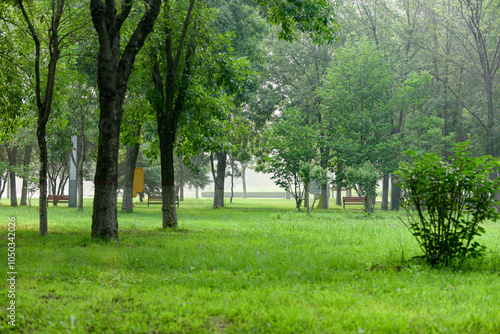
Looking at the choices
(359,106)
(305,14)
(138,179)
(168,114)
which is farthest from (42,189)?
(359,106)

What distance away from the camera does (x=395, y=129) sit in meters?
28.3

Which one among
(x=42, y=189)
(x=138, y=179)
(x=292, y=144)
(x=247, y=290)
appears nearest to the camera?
(x=247, y=290)

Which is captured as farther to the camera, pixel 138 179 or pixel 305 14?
pixel 138 179

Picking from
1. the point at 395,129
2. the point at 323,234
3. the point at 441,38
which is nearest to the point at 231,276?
the point at 323,234

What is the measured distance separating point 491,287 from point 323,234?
5798 millimetres

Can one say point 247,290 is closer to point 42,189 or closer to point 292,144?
point 42,189

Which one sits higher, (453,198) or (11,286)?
(453,198)

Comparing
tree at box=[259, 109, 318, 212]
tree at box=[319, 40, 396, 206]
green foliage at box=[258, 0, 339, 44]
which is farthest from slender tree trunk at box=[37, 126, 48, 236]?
tree at box=[319, 40, 396, 206]

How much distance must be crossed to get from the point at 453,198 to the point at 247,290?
356 centimetres

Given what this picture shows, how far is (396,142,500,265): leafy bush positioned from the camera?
19.7ft

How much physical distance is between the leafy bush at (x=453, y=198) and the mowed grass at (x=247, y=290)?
14.0 inches

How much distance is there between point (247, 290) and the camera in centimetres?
491

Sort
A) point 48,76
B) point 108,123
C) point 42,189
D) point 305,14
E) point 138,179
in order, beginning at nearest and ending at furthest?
point 108,123, point 305,14, point 42,189, point 48,76, point 138,179

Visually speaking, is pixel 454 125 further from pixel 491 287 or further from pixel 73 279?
pixel 73 279
